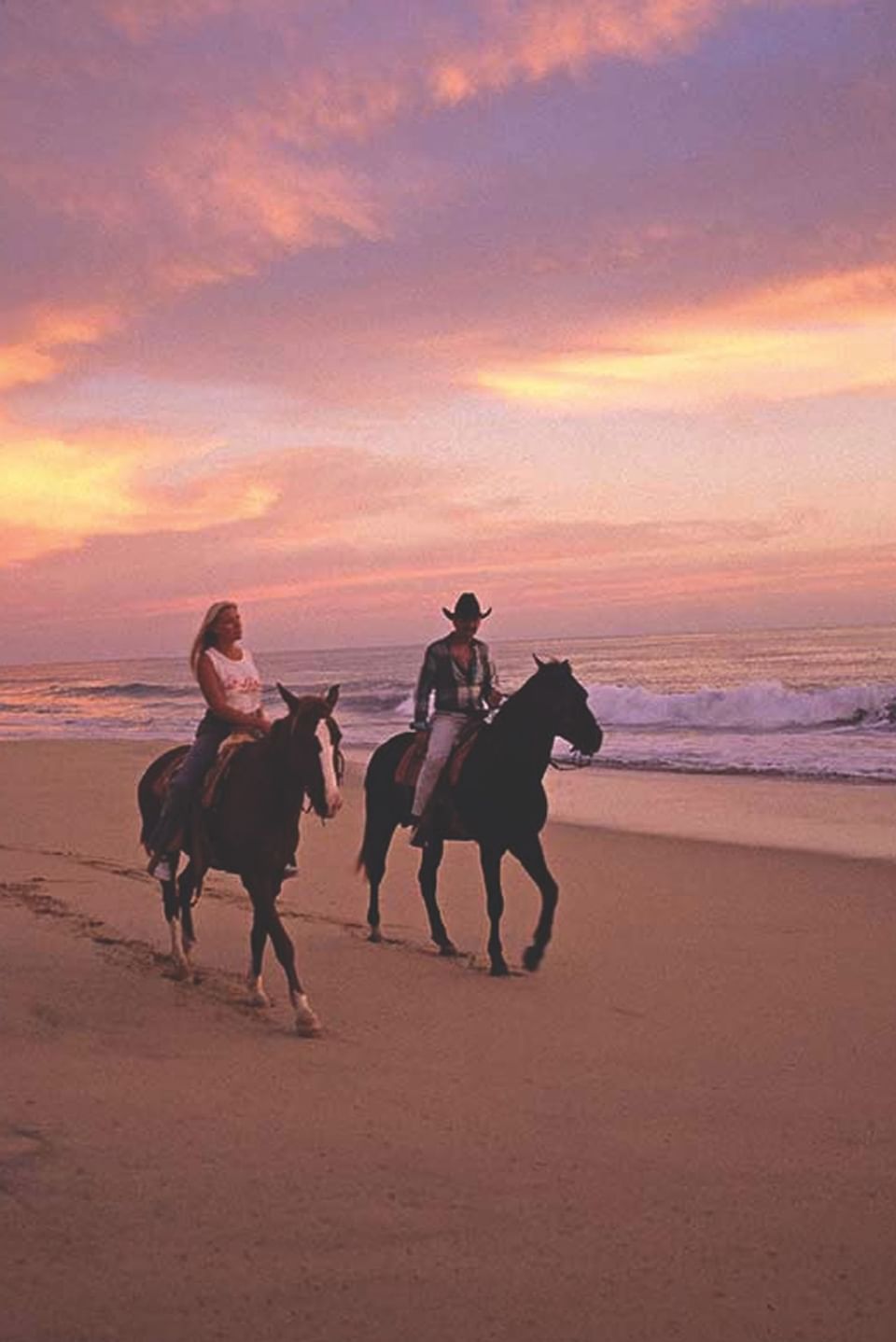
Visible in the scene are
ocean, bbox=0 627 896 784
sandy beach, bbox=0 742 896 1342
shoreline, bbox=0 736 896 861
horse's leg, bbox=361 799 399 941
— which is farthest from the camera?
ocean, bbox=0 627 896 784

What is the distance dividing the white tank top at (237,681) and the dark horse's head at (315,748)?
2.22 ft

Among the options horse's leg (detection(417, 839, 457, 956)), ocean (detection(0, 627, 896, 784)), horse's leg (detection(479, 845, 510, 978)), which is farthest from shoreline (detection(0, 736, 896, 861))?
horse's leg (detection(479, 845, 510, 978))

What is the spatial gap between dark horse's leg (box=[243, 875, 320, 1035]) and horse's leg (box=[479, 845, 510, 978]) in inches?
58.7

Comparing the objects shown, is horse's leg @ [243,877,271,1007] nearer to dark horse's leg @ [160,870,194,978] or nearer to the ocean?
dark horse's leg @ [160,870,194,978]

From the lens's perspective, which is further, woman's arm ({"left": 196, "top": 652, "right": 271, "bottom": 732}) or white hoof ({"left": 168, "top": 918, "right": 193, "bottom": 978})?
white hoof ({"left": 168, "top": 918, "right": 193, "bottom": 978})

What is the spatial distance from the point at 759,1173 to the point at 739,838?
8.85 metres

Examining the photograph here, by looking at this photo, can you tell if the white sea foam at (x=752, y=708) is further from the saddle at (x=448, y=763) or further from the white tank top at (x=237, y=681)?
the white tank top at (x=237, y=681)

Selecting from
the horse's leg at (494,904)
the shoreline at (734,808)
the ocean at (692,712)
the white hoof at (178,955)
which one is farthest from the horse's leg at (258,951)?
the ocean at (692,712)

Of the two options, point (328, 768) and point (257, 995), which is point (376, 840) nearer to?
point (257, 995)

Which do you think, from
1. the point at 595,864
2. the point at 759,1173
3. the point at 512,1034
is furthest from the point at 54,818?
the point at 759,1173

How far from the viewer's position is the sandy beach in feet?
11.0

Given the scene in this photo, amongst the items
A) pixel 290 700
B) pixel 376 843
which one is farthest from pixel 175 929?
pixel 376 843

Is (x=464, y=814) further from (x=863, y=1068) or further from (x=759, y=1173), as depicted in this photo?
(x=759, y=1173)

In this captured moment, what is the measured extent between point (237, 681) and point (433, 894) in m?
2.34
